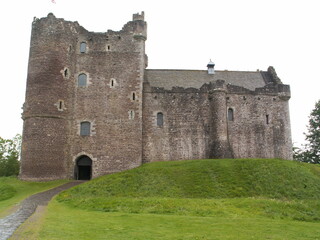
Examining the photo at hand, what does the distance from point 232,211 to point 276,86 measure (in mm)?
22614

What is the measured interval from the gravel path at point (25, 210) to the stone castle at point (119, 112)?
174 inches

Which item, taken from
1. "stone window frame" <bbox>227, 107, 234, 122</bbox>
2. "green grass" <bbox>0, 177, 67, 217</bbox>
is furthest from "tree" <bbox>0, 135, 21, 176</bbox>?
"stone window frame" <bbox>227, 107, 234, 122</bbox>

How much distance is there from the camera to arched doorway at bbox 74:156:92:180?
32819mm

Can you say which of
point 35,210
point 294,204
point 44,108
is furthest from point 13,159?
point 294,204

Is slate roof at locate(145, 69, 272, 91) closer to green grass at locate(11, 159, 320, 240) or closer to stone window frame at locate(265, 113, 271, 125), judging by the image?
stone window frame at locate(265, 113, 271, 125)

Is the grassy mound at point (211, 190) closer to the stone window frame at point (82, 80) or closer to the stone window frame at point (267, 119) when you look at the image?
the stone window frame at point (267, 119)

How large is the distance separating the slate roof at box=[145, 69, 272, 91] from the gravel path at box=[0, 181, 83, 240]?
15457 millimetres

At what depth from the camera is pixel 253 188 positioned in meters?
24.1

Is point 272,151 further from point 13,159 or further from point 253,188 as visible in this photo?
point 13,159

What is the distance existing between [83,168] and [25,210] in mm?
14987

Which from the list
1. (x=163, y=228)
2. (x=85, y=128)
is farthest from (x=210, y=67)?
(x=163, y=228)

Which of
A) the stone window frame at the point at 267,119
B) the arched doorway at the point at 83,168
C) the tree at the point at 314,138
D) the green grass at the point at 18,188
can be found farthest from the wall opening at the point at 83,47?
the tree at the point at 314,138

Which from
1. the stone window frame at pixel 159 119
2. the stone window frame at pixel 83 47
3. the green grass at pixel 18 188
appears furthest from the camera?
the stone window frame at pixel 83 47

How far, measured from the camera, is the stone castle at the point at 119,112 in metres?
31.5
